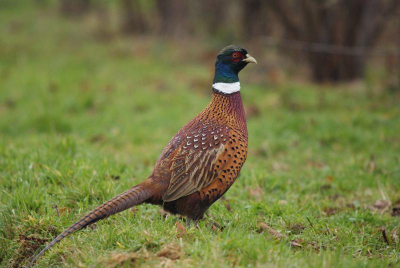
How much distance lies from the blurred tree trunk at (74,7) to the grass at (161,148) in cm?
1222

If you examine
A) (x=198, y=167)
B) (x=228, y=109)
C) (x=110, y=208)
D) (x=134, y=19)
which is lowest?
(x=110, y=208)

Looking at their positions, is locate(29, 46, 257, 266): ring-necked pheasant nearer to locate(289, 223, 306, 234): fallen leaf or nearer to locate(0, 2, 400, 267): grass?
locate(0, 2, 400, 267): grass

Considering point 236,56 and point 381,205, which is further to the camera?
point 381,205

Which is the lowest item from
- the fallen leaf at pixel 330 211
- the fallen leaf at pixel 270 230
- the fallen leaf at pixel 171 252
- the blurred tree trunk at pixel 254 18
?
the fallen leaf at pixel 330 211

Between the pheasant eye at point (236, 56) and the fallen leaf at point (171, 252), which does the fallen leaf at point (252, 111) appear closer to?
the pheasant eye at point (236, 56)

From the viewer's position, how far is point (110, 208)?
3.20 meters

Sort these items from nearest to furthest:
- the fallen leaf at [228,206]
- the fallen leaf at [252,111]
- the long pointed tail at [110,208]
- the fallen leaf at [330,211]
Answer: the long pointed tail at [110,208] → the fallen leaf at [228,206] → the fallen leaf at [330,211] → the fallen leaf at [252,111]

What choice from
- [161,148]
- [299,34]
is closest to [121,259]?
[161,148]

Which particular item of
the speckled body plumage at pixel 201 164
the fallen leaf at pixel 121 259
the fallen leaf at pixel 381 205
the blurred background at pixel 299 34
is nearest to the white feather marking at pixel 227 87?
the speckled body plumage at pixel 201 164

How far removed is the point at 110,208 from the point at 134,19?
17146 millimetres

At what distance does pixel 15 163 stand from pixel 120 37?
1466 cm

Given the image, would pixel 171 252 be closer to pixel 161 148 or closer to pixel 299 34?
pixel 161 148

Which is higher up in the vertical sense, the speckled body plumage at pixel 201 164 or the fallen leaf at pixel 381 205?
the speckled body plumage at pixel 201 164

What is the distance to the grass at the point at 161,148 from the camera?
→ 10.4 ft
